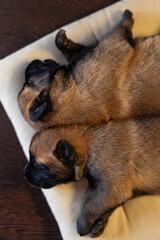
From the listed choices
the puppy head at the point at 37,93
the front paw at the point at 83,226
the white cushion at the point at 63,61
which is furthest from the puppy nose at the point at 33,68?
the front paw at the point at 83,226

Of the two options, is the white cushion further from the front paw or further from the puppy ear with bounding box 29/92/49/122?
the puppy ear with bounding box 29/92/49/122

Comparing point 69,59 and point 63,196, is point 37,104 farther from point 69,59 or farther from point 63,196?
point 63,196

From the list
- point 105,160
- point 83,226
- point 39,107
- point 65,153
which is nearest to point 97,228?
point 83,226

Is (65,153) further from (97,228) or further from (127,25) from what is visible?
(127,25)

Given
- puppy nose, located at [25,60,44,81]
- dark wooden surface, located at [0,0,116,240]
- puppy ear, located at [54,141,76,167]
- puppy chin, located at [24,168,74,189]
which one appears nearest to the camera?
puppy ear, located at [54,141,76,167]

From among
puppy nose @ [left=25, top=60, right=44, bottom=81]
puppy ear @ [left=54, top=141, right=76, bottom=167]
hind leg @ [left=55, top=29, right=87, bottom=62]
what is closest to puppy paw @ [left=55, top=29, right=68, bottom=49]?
hind leg @ [left=55, top=29, right=87, bottom=62]

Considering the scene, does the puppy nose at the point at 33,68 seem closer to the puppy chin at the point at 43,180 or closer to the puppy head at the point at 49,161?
the puppy head at the point at 49,161

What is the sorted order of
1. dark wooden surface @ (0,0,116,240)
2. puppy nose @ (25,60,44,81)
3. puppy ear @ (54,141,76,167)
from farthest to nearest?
dark wooden surface @ (0,0,116,240) < puppy nose @ (25,60,44,81) < puppy ear @ (54,141,76,167)

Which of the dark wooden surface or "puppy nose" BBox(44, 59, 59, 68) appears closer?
"puppy nose" BBox(44, 59, 59, 68)
